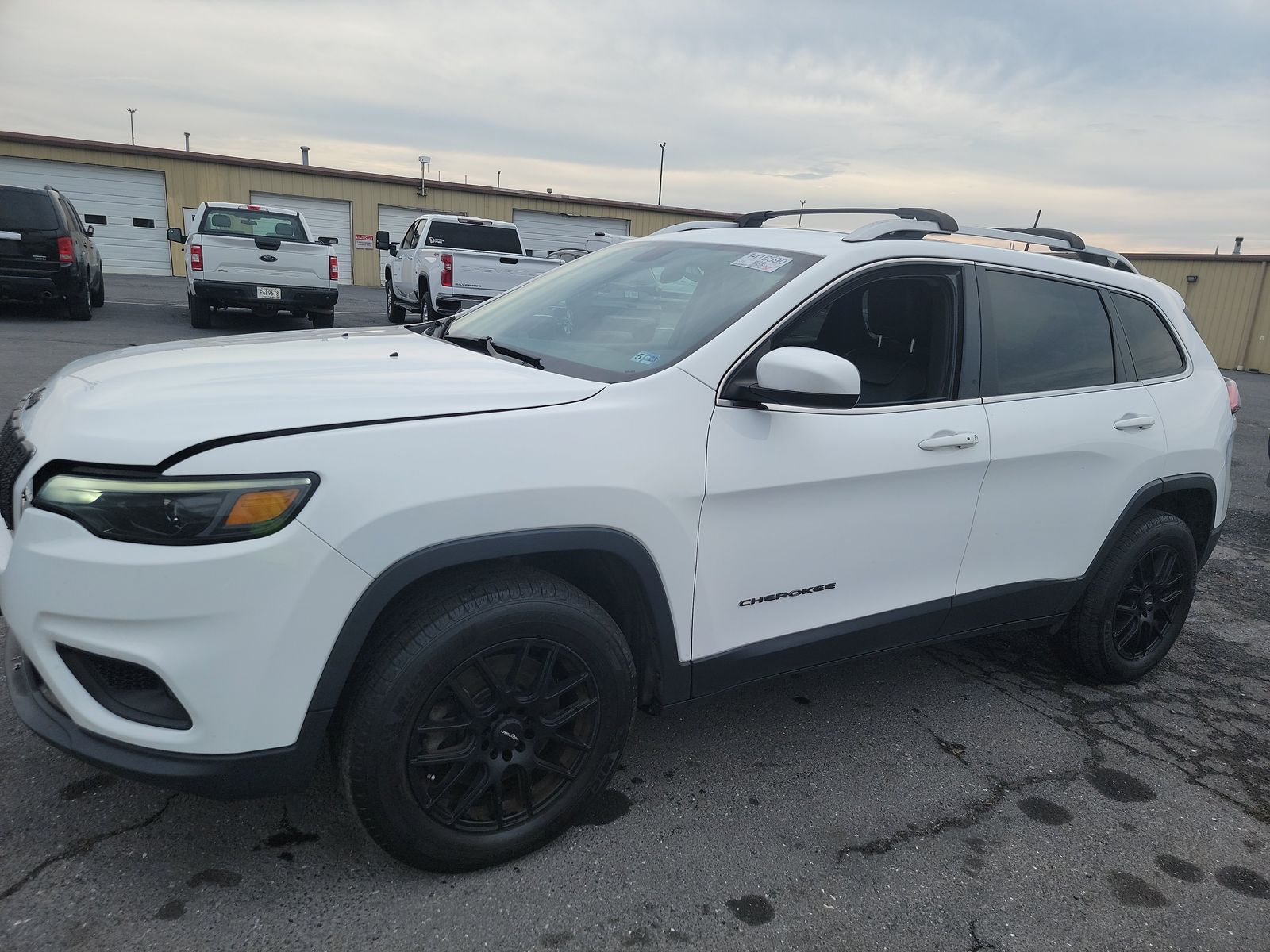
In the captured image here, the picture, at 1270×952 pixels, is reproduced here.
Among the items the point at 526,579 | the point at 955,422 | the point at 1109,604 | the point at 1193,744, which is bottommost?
the point at 1193,744

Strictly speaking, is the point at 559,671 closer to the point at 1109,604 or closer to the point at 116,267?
the point at 1109,604

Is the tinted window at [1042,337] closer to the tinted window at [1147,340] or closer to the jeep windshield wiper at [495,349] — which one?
the tinted window at [1147,340]

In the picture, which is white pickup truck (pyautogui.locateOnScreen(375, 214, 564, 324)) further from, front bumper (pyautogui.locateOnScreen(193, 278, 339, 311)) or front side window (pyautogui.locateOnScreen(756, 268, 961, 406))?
front side window (pyautogui.locateOnScreen(756, 268, 961, 406))

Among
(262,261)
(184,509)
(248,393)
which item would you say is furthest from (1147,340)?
(262,261)

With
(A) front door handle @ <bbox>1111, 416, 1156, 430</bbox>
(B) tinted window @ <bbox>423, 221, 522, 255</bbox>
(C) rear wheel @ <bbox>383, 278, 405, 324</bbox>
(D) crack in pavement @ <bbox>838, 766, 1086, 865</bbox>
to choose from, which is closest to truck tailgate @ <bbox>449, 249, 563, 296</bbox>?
(B) tinted window @ <bbox>423, 221, 522, 255</bbox>

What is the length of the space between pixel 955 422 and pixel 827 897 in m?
1.55

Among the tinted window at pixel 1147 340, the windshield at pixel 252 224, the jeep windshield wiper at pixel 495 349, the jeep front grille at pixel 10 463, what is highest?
the windshield at pixel 252 224

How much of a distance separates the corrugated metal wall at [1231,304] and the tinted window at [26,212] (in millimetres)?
25215

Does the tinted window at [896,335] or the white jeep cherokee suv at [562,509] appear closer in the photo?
the white jeep cherokee suv at [562,509]

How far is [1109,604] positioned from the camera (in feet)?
12.0

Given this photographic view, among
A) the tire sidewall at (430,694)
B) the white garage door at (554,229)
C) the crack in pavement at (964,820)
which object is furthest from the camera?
the white garage door at (554,229)

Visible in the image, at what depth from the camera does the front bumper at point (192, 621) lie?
1903 millimetres

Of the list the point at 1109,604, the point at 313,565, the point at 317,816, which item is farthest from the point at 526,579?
the point at 1109,604

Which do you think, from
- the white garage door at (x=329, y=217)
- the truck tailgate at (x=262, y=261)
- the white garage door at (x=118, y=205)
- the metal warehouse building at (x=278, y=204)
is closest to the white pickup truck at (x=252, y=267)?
the truck tailgate at (x=262, y=261)
